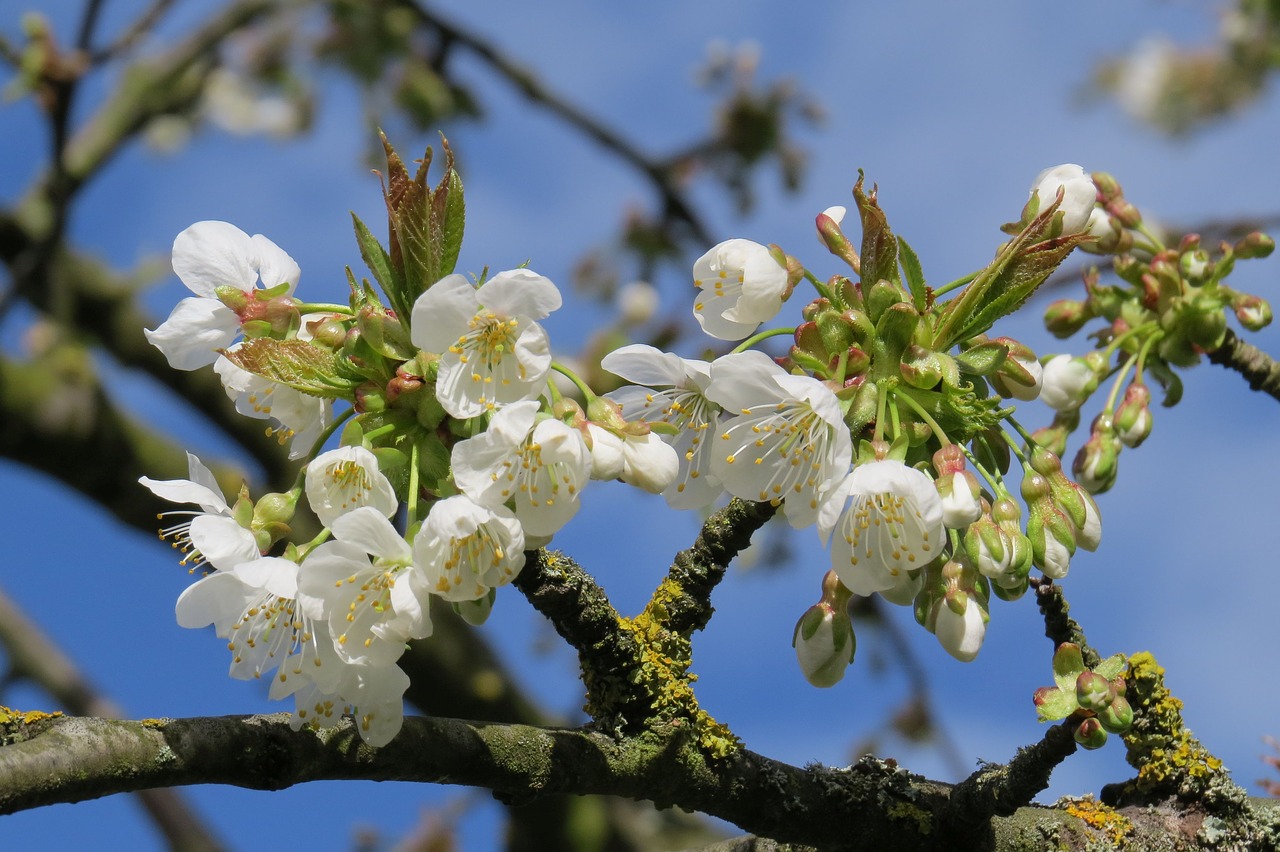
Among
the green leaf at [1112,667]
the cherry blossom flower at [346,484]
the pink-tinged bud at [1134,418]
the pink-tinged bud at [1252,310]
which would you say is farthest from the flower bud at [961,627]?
the pink-tinged bud at [1252,310]

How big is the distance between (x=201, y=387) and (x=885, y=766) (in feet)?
12.3

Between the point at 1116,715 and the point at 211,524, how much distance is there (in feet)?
3.72

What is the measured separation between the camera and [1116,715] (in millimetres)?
1448

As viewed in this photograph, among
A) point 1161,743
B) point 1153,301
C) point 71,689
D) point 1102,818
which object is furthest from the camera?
point 71,689

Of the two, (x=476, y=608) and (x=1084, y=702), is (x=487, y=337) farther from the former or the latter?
(x=1084, y=702)

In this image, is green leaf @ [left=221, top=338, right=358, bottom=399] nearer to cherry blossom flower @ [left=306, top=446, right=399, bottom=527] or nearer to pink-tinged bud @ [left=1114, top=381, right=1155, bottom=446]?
cherry blossom flower @ [left=306, top=446, right=399, bottom=527]

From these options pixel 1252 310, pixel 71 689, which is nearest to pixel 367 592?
pixel 1252 310

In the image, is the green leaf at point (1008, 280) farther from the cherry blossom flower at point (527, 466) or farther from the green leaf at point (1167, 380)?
the green leaf at point (1167, 380)

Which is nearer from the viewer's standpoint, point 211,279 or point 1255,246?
point 211,279

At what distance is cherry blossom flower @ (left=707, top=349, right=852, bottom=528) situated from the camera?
132cm

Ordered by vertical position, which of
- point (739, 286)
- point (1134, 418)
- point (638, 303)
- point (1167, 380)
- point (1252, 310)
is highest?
point (638, 303)

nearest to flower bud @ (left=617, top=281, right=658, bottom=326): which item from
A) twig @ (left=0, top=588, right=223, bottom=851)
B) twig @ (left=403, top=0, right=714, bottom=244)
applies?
twig @ (left=403, top=0, right=714, bottom=244)

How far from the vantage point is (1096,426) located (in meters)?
2.12

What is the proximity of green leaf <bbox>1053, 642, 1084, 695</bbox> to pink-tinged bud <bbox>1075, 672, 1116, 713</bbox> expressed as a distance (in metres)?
0.05
